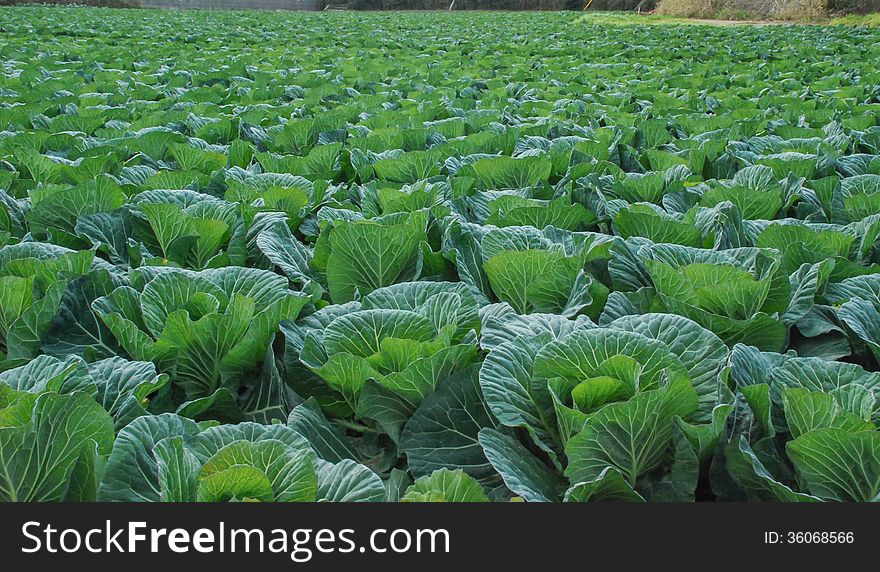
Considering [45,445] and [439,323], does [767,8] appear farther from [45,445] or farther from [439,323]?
[45,445]

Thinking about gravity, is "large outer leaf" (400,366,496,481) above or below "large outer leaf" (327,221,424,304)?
below

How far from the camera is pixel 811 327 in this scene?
1.96 metres

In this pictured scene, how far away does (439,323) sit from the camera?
181cm

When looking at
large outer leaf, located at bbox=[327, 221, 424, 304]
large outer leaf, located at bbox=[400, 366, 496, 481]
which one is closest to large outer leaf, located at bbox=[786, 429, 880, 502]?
large outer leaf, located at bbox=[400, 366, 496, 481]

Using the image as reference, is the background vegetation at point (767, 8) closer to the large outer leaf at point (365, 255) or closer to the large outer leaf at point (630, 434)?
the large outer leaf at point (365, 255)

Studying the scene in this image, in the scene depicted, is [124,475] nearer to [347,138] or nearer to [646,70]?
[347,138]

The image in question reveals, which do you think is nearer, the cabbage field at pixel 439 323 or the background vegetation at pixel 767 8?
the cabbage field at pixel 439 323

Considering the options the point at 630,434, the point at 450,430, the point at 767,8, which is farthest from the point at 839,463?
the point at 767,8

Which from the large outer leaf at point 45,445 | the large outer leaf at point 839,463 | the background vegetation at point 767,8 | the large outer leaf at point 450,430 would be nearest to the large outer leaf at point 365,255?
the large outer leaf at point 450,430

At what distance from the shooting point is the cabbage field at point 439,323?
4.40 feet

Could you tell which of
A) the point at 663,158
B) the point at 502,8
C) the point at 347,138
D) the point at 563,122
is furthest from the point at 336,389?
the point at 502,8

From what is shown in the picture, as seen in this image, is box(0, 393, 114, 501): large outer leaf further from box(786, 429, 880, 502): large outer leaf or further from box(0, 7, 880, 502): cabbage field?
box(786, 429, 880, 502): large outer leaf

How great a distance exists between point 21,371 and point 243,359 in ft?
1.59

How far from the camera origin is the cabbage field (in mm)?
1341
